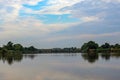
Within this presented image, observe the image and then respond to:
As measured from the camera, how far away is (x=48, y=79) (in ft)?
52.1

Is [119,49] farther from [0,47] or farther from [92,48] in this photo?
[0,47]

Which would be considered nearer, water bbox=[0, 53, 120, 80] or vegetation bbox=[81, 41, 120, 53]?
water bbox=[0, 53, 120, 80]

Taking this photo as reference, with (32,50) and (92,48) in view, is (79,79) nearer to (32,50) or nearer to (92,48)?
(92,48)

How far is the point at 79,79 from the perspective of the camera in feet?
51.8

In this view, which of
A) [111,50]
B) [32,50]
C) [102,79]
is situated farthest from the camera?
[32,50]

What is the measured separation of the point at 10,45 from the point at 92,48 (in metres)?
30.4

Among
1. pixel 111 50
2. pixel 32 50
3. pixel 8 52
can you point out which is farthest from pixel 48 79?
pixel 32 50

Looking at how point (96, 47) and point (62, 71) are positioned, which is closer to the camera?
point (62, 71)

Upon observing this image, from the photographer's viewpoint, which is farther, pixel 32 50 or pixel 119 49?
pixel 32 50

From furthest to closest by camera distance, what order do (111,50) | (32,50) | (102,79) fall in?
(32,50)
(111,50)
(102,79)

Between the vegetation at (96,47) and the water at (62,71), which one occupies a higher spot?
the vegetation at (96,47)

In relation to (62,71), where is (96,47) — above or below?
above

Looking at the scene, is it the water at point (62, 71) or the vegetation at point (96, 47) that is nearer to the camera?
the water at point (62, 71)

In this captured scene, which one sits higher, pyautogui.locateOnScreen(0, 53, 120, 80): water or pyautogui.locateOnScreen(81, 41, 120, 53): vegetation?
pyautogui.locateOnScreen(81, 41, 120, 53): vegetation
